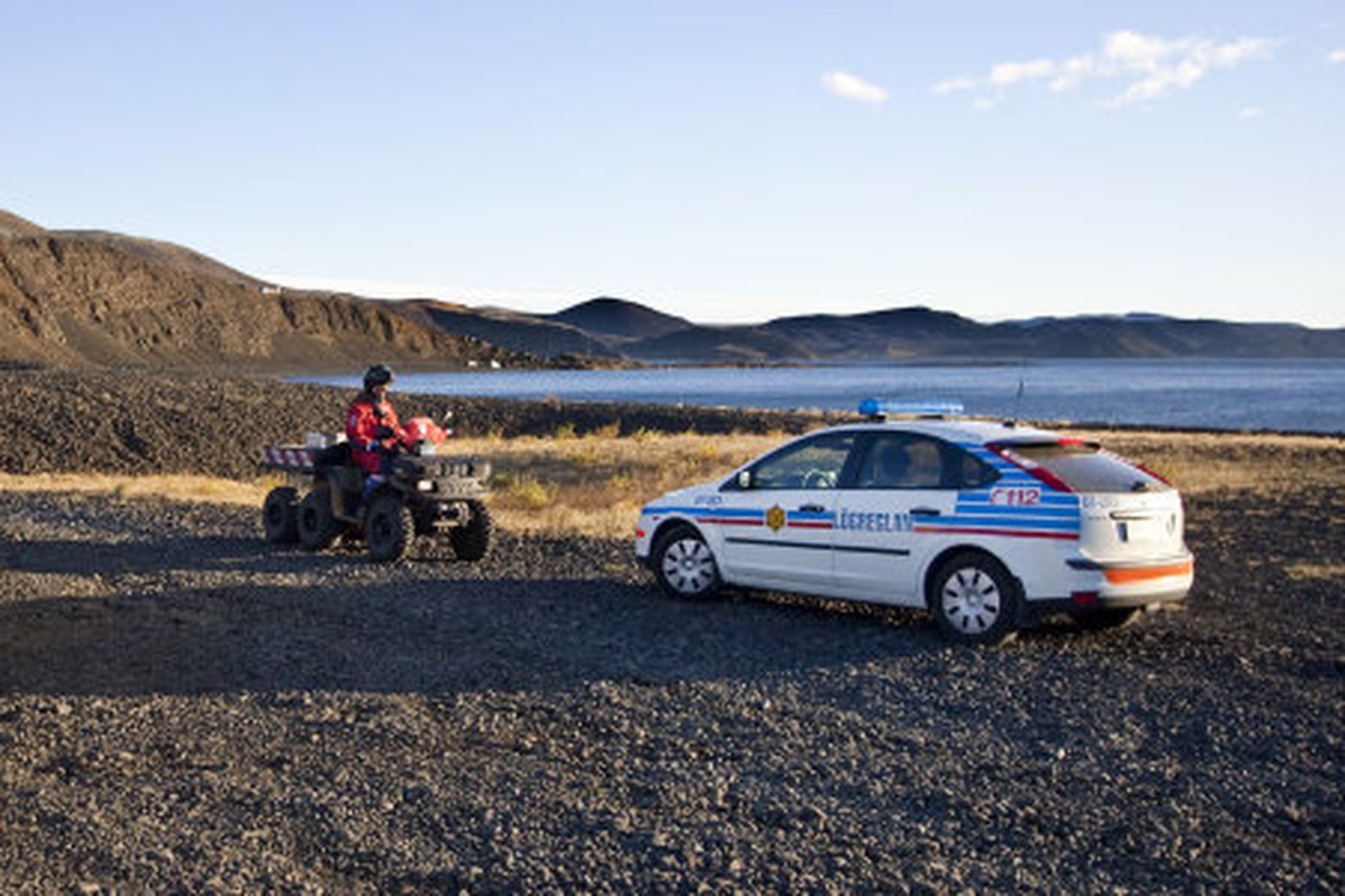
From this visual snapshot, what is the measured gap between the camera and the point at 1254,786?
663 centimetres

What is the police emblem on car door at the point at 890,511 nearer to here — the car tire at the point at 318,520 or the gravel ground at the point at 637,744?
the gravel ground at the point at 637,744

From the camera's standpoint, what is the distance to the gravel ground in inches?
218

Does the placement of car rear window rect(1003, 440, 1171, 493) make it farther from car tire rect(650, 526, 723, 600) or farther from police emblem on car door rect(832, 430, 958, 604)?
car tire rect(650, 526, 723, 600)

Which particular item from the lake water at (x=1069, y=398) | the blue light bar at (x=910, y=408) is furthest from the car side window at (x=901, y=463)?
the lake water at (x=1069, y=398)

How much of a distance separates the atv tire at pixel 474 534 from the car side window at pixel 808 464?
3806mm

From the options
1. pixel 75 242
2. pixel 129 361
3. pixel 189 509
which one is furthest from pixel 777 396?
pixel 189 509

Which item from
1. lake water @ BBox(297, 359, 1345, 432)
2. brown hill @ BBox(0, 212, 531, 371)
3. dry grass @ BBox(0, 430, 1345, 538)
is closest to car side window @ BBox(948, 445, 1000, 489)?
dry grass @ BBox(0, 430, 1345, 538)

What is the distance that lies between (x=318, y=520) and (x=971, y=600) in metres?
7.60

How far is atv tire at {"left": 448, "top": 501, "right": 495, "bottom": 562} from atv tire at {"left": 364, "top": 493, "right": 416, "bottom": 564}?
0.48 metres

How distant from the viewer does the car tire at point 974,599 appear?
32.0 ft

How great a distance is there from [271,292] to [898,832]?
195127 millimetres

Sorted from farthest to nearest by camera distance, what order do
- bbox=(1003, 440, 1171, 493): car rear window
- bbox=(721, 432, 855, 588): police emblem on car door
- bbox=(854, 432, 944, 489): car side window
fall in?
bbox=(721, 432, 855, 588): police emblem on car door < bbox=(854, 432, 944, 489): car side window < bbox=(1003, 440, 1171, 493): car rear window

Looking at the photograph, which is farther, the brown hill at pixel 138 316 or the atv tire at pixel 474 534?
the brown hill at pixel 138 316

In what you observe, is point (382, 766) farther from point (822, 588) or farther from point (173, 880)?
point (822, 588)
